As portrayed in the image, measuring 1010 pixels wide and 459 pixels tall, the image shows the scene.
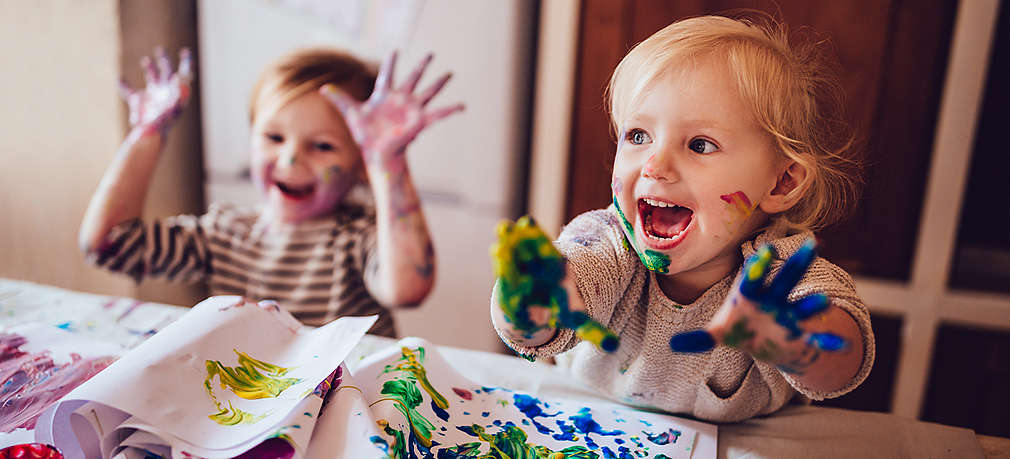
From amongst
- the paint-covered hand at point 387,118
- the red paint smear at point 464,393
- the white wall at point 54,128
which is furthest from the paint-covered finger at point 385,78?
the white wall at point 54,128

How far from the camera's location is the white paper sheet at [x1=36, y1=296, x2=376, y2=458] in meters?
0.53

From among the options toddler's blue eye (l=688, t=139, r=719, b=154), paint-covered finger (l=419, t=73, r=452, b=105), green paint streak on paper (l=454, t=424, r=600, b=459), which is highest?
paint-covered finger (l=419, t=73, r=452, b=105)

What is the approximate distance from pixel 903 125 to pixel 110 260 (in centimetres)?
160

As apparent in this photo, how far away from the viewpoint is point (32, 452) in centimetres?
55

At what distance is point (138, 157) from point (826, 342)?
1141 millimetres

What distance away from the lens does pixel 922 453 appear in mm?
654

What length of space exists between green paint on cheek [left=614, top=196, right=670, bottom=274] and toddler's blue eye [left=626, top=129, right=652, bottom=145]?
0.20ft

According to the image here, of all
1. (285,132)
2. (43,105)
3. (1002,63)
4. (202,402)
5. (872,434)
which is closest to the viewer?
(202,402)

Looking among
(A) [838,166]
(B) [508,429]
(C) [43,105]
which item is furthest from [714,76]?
(C) [43,105]

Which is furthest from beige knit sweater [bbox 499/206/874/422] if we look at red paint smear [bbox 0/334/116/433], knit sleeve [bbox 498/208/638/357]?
red paint smear [bbox 0/334/116/433]

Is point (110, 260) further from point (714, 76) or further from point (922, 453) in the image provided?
point (922, 453)

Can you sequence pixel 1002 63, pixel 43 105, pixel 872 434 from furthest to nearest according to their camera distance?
pixel 43 105, pixel 1002 63, pixel 872 434

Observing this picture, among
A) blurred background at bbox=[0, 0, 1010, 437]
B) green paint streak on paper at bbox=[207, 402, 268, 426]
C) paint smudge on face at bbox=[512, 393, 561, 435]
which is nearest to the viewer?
green paint streak on paper at bbox=[207, 402, 268, 426]

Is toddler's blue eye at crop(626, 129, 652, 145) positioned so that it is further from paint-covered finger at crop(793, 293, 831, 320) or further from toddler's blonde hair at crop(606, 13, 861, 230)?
paint-covered finger at crop(793, 293, 831, 320)
